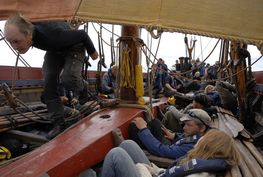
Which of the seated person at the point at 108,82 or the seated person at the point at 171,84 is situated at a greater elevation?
the seated person at the point at 108,82

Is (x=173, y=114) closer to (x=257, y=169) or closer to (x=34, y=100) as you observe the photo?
(x=257, y=169)

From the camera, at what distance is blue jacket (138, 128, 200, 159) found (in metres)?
2.84

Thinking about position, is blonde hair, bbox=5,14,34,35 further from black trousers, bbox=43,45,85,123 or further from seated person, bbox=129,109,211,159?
seated person, bbox=129,109,211,159

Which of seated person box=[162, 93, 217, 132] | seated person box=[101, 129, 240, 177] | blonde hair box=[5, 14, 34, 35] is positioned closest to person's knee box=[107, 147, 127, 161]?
seated person box=[101, 129, 240, 177]

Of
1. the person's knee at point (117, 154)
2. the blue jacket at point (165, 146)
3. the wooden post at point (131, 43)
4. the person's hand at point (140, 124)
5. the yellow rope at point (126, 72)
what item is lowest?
the blue jacket at point (165, 146)

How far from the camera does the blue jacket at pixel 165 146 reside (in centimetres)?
284

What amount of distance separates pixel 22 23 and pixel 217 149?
1410mm

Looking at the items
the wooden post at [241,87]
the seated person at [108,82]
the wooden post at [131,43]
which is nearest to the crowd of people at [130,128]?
the wooden post at [131,43]

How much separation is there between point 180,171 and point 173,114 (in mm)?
2073

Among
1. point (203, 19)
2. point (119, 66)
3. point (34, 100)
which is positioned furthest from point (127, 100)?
point (34, 100)

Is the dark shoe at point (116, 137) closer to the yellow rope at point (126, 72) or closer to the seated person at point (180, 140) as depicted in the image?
the seated person at point (180, 140)

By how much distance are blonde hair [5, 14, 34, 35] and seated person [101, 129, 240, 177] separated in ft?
3.21

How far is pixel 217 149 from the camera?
2102mm

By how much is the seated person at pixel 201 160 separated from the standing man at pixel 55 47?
26.0 inches
